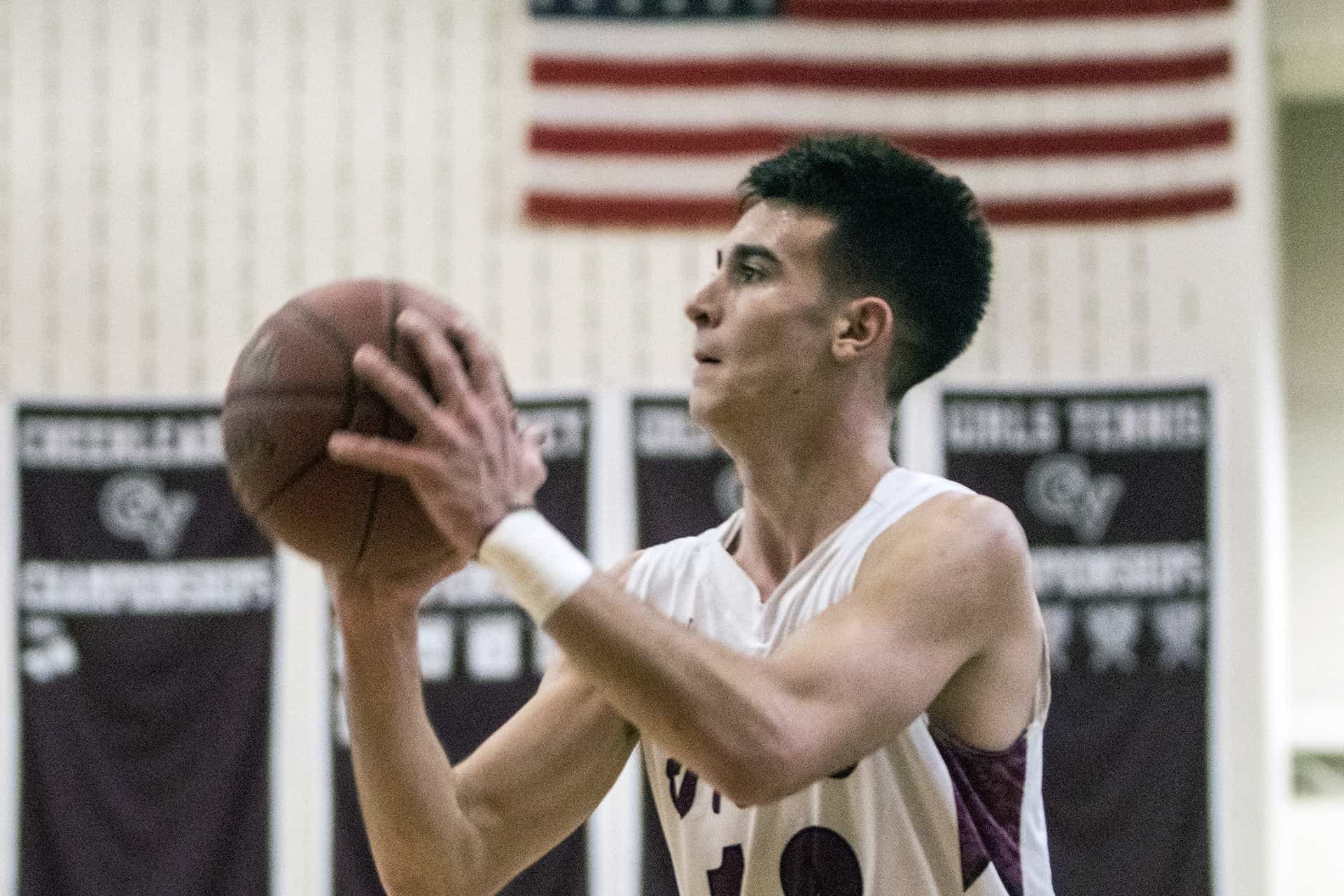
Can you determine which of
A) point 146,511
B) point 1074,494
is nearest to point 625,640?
point 1074,494

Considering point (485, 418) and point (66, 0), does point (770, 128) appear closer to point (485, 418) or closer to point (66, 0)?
point (66, 0)

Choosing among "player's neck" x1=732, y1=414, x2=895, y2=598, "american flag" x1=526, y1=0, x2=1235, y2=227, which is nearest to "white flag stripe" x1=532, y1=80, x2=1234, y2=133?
"american flag" x1=526, y1=0, x2=1235, y2=227

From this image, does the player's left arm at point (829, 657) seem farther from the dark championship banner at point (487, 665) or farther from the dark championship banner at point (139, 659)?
the dark championship banner at point (139, 659)

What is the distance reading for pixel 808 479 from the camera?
107 inches

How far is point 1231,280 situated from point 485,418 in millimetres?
6756

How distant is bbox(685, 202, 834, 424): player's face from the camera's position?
105 inches

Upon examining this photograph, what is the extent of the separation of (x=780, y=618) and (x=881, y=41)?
610 cm

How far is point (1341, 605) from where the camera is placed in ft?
28.1

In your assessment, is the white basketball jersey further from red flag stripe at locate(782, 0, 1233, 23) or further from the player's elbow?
red flag stripe at locate(782, 0, 1233, 23)

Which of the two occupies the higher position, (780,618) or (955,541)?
(955,541)

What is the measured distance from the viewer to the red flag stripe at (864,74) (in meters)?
8.04

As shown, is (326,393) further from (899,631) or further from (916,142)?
(916,142)

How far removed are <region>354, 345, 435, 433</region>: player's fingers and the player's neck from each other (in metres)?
0.87

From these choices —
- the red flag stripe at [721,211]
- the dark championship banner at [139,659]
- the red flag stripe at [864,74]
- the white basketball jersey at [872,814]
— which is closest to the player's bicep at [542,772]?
the white basketball jersey at [872,814]
